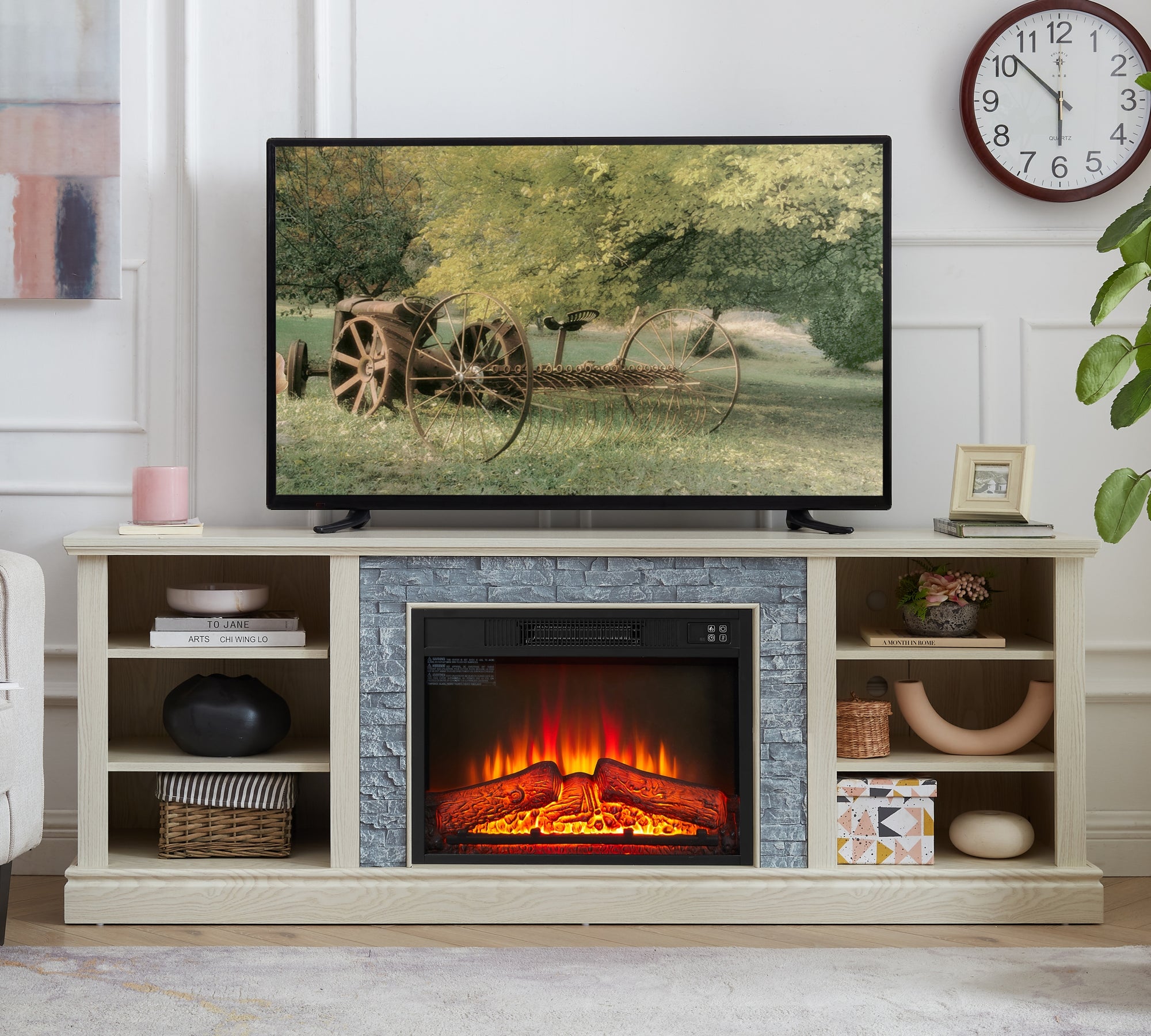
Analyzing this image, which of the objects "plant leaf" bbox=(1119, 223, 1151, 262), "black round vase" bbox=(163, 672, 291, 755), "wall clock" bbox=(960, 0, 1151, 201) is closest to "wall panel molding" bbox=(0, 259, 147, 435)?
"black round vase" bbox=(163, 672, 291, 755)

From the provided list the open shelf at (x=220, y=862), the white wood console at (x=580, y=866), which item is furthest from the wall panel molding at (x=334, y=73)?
the open shelf at (x=220, y=862)

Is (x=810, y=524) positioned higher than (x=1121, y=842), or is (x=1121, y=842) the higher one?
(x=810, y=524)

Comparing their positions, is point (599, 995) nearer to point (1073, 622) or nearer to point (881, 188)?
point (1073, 622)

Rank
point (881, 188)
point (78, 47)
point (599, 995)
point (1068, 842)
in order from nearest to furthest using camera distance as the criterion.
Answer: point (599, 995)
point (1068, 842)
point (881, 188)
point (78, 47)

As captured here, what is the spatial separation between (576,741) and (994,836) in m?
0.95

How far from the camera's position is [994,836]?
235 centimetres

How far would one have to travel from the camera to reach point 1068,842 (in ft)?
7.57

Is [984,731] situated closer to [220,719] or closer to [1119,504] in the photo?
[1119,504]

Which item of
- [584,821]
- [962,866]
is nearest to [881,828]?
[962,866]

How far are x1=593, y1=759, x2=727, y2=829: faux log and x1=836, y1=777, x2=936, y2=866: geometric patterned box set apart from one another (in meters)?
0.26

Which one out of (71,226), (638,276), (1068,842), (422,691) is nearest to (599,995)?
(422,691)

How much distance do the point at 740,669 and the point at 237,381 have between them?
4.77 ft

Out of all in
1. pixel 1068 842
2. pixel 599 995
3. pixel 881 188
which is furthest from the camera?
pixel 881 188

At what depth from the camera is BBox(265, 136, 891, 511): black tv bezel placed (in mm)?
2465
